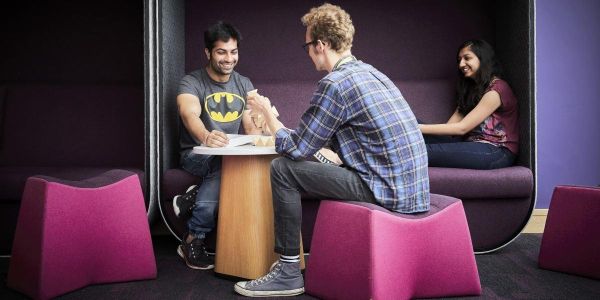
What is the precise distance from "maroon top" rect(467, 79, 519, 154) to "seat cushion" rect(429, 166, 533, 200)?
237mm

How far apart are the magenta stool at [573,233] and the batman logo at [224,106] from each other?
5.08ft

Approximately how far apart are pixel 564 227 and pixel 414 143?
92 centimetres

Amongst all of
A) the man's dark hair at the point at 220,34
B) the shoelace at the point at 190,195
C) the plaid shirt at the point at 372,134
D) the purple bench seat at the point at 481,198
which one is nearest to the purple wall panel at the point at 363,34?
the man's dark hair at the point at 220,34

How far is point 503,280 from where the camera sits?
2.32 metres

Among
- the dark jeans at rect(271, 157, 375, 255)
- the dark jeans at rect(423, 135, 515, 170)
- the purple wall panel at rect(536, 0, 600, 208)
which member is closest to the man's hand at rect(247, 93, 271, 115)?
the dark jeans at rect(271, 157, 375, 255)

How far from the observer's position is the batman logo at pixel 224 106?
288 centimetres

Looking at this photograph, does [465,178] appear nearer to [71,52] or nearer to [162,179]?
[162,179]

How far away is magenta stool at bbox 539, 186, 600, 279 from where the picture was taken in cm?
235

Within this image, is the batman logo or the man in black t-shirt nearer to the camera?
the man in black t-shirt

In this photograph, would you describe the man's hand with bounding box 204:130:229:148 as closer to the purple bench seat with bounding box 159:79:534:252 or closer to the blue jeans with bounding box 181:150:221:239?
the blue jeans with bounding box 181:150:221:239

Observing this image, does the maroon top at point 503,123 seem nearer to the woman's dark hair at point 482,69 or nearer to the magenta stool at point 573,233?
the woman's dark hair at point 482,69

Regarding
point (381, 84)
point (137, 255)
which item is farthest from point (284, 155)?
point (137, 255)

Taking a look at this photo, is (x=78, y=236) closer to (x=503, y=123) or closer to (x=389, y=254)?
(x=389, y=254)

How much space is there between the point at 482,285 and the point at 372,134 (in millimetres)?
784
